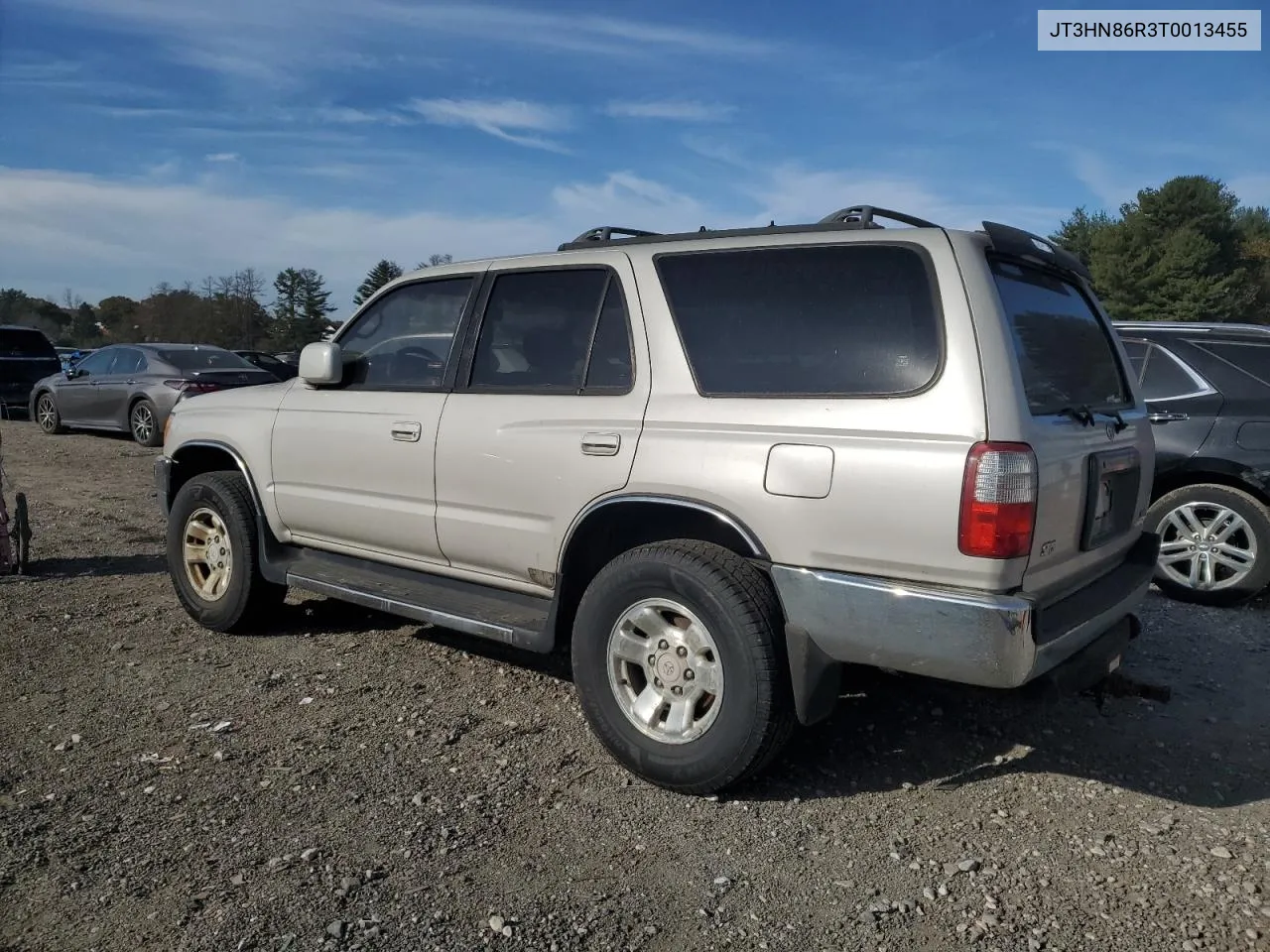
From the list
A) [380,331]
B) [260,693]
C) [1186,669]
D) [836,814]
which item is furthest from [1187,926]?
[380,331]

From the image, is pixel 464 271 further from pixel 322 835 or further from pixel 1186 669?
pixel 1186 669

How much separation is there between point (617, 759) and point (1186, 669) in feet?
9.87

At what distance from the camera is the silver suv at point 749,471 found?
2.97 m

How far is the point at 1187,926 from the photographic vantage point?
8.96 ft

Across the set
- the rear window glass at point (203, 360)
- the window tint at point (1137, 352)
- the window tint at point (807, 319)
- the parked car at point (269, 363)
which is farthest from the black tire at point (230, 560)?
the parked car at point (269, 363)

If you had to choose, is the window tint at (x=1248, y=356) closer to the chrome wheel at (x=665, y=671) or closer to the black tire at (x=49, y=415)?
the chrome wheel at (x=665, y=671)

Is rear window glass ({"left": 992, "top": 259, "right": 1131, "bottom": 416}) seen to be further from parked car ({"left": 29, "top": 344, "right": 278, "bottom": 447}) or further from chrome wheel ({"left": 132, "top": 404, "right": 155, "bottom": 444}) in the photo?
chrome wheel ({"left": 132, "top": 404, "right": 155, "bottom": 444})

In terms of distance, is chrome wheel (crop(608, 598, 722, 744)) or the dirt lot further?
chrome wheel (crop(608, 598, 722, 744))

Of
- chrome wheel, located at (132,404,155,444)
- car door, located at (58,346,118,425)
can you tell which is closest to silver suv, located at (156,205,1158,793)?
chrome wheel, located at (132,404,155,444)

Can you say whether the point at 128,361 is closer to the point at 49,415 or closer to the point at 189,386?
the point at 189,386

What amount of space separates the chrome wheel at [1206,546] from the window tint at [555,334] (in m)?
3.82

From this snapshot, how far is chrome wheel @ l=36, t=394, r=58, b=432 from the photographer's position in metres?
15.2

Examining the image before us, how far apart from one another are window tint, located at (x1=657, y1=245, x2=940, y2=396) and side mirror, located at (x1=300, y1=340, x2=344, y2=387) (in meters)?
1.71

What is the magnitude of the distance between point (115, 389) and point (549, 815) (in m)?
12.7
